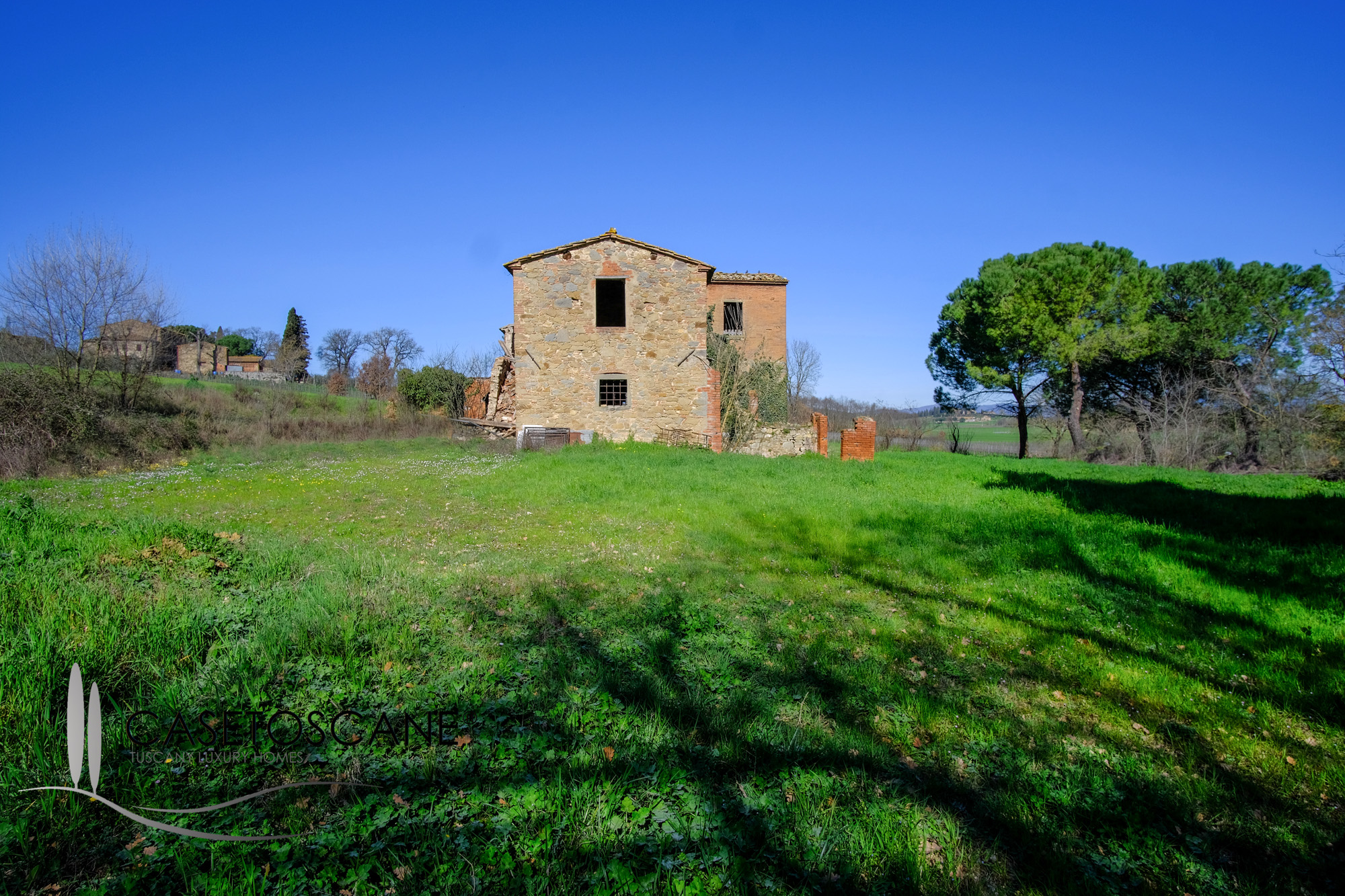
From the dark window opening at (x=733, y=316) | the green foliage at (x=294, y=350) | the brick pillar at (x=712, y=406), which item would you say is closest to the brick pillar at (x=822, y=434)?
the brick pillar at (x=712, y=406)

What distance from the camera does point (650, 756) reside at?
112 inches

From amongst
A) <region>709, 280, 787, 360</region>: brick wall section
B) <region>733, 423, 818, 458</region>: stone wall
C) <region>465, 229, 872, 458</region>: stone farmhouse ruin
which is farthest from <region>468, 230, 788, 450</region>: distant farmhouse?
<region>709, 280, 787, 360</region>: brick wall section

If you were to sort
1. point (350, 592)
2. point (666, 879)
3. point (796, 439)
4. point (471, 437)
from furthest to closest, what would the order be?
point (796, 439) < point (471, 437) < point (350, 592) < point (666, 879)

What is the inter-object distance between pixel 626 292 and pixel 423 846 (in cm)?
1694

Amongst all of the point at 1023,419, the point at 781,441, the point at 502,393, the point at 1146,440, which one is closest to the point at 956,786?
the point at 781,441

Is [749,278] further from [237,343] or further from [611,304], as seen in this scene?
[237,343]

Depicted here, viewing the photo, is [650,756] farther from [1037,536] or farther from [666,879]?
[1037,536]

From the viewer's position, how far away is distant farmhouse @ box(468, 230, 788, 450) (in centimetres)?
1788

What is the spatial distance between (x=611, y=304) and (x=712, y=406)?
6.58 meters

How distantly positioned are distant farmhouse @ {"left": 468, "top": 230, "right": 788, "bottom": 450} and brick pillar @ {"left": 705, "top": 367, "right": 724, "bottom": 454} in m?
0.03

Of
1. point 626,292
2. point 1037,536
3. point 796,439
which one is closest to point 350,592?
point 1037,536

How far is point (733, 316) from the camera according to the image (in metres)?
26.5

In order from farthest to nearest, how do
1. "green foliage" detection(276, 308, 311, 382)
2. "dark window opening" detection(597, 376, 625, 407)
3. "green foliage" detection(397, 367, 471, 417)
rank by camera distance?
"green foliage" detection(276, 308, 311, 382)
"green foliage" detection(397, 367, 471, 417)
"dark window opening" detection(597, 376, 625, 407)

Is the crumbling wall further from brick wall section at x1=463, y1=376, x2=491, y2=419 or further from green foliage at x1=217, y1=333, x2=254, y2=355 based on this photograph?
green foliage at x1=217, y1=333, x2=254, y2=355
